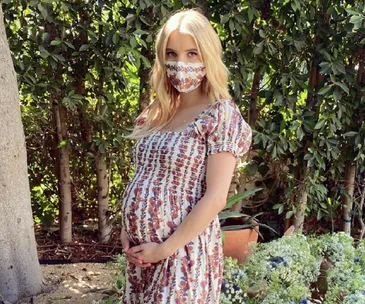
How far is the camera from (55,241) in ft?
14.8

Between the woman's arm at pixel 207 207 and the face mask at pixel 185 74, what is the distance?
0.31 meters

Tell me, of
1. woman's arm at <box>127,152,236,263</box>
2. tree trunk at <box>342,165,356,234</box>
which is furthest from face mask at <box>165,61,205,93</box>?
tree trunk at <box>342,165,356,234</box>

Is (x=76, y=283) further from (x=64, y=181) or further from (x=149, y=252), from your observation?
(x=149, y=252)

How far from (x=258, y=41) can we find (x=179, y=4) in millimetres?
626

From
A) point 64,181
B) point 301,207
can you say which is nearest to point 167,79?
point 301,207

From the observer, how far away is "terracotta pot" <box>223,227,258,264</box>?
3.21 m

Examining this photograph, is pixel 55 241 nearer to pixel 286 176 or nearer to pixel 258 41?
pixel 286 176

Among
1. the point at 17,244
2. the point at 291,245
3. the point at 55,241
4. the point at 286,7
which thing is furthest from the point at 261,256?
the point at 55,241

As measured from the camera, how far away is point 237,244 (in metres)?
3.25

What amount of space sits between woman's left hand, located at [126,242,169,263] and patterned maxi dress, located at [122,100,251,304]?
0.03 metres

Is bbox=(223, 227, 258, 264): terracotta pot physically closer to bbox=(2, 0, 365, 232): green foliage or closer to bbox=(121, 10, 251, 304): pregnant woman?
bbox=(2, 0, 365, 232): green foliage

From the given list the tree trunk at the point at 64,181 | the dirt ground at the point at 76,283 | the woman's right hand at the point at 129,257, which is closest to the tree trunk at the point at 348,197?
the dirt ground at the point at 76,283

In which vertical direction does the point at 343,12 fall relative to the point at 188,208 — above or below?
above

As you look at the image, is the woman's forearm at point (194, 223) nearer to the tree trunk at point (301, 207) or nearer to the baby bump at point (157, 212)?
the baby bump at point (157, 212)
